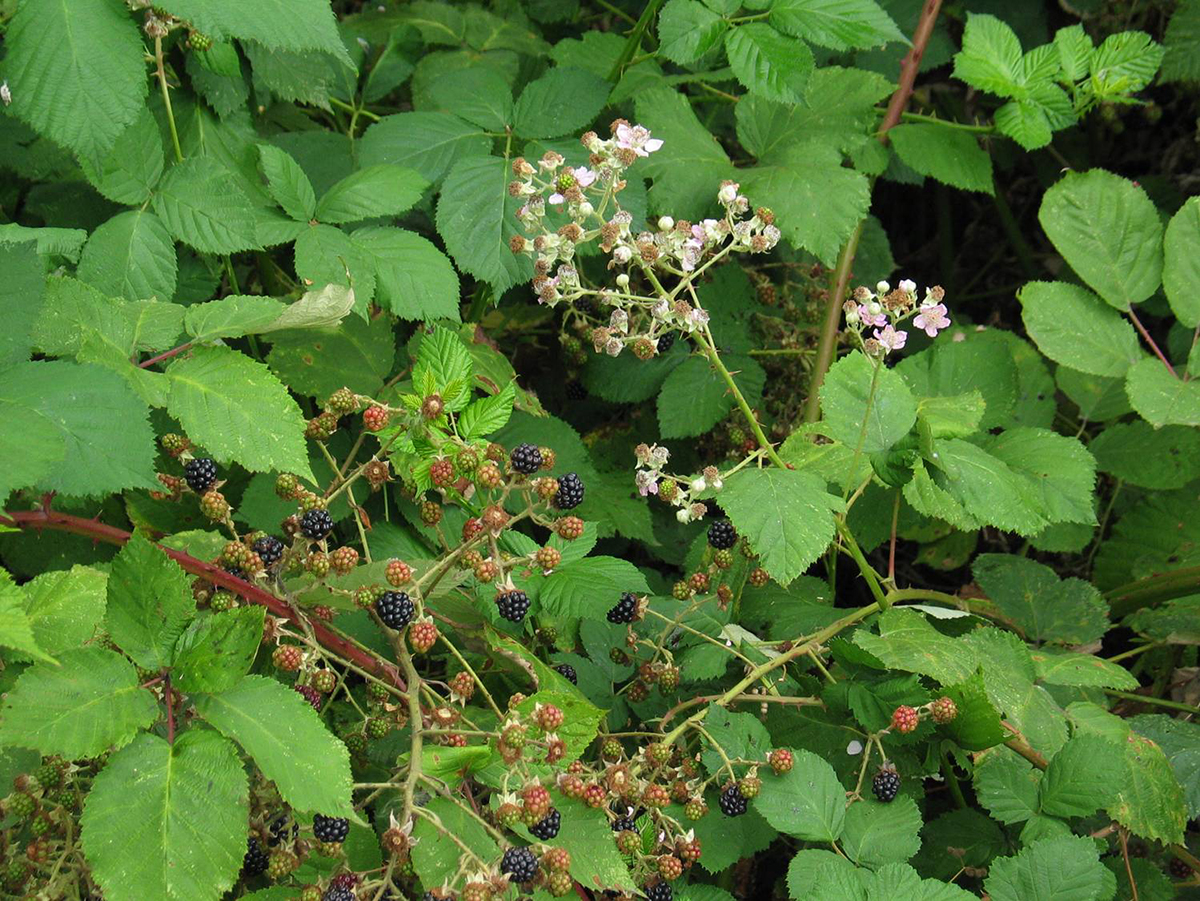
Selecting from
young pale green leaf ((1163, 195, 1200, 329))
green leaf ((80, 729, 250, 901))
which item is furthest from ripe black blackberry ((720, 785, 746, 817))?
young pale green leaf ((1163, 195, 1200, 329))

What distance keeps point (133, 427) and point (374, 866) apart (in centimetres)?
68

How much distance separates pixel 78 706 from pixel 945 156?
2253 millimetres

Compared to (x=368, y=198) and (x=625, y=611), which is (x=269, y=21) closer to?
(x=368, y=198)

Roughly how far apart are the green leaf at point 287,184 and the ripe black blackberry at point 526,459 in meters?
0.90

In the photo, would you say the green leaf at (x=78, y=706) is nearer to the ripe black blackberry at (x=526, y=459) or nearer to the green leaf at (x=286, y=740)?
the green leaf at (x=286, y=740)

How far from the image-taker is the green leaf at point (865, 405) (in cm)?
181

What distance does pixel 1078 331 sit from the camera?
2.38 metres

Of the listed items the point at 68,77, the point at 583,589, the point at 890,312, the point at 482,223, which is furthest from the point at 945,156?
the point at 68,77

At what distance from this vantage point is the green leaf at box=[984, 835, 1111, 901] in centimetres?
154

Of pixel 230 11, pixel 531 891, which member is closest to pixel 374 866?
pixel 531 891

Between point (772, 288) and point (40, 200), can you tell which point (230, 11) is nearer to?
point (40, 200)

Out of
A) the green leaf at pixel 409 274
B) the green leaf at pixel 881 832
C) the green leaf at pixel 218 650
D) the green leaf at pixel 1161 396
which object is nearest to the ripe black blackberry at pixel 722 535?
the green leaf at pixel 881 832

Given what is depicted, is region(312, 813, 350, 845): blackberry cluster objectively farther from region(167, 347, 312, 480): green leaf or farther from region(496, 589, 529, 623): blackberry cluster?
region(167, 347, 312, 480): green leaf

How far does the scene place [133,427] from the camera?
4.81 ft
